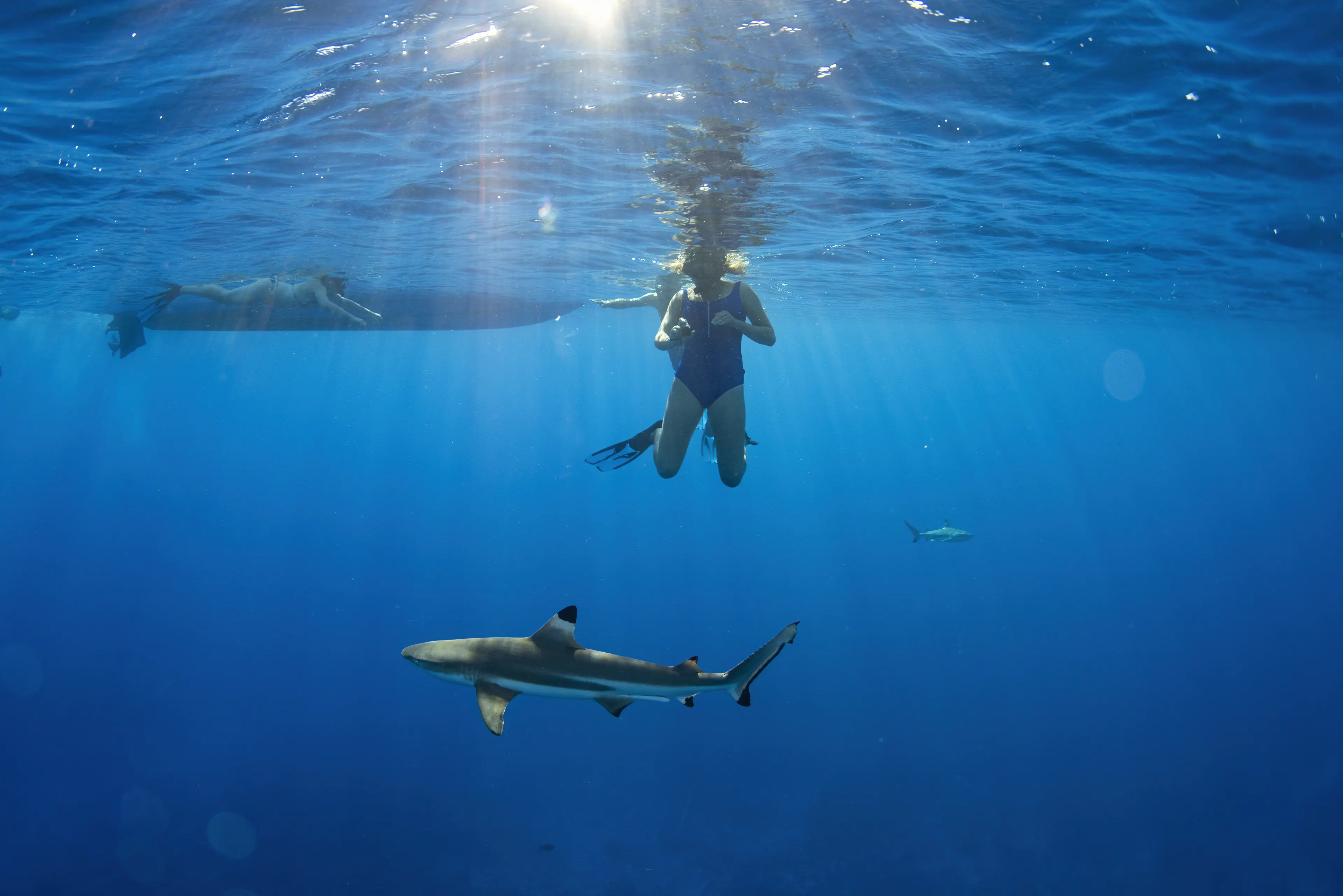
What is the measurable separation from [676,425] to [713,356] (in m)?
1.01

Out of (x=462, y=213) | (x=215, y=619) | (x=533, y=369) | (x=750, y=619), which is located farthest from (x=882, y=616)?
(x=533, y=369)

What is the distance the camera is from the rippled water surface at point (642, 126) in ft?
22.5

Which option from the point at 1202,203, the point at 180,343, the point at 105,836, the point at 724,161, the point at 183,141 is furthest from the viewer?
the point at 180,343

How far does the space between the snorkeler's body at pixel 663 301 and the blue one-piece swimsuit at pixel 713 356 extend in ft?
1.01

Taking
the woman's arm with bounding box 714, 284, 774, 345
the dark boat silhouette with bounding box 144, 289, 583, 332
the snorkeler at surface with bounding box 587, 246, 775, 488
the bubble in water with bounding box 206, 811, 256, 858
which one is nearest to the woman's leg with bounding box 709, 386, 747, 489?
the snorkeler at surface with bounding box 587, 246, 775, 488

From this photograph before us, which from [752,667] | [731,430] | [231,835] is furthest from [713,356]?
[231,835]

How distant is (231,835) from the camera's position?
50.9 ft

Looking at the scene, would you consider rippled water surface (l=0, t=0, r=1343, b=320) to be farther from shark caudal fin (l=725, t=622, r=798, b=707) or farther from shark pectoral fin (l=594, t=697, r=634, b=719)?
shark pectoral fin (l=594, t=697, r=634, b=719)

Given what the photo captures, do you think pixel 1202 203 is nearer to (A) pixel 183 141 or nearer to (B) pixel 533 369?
(A) pixel 183 141

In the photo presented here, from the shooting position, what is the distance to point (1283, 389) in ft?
266

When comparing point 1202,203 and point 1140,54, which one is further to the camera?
point 1202,203

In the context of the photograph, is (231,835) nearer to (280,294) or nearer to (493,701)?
(280,294)

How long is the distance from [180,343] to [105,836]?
4284cm

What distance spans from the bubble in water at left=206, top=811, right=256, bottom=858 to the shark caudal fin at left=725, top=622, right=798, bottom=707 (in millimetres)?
17203
